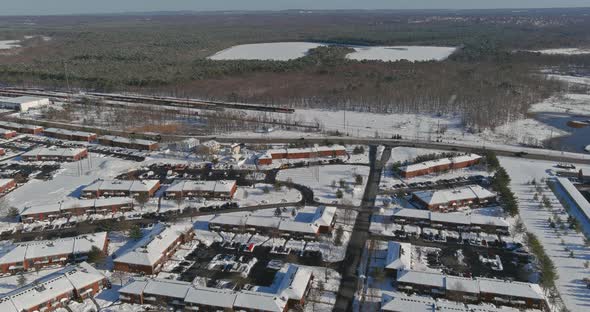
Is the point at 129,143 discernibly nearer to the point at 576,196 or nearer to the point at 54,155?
the point at 54,155

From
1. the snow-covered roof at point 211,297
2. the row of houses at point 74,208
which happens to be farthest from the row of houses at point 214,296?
the row of houses at point 74,208

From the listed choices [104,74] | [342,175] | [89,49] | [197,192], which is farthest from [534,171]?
[89,49]

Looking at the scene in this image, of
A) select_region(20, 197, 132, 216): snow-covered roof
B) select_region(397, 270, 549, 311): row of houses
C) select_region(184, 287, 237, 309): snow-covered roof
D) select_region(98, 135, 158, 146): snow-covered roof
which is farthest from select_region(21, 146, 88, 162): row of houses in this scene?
select_region(397, 270, 549, 311): row of houses

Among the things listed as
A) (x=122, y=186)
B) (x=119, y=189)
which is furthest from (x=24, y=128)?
(x=119, y=189)

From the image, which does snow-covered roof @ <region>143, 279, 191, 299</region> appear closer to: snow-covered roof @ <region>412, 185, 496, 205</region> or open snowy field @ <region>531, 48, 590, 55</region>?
snow-covered roof @ <region>412, 185, 496, 205</region>

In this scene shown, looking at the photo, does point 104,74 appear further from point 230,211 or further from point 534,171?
point 534,171

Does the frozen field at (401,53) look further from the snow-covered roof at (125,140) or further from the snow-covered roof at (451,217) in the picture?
the snow-covered roof at (451,217)
